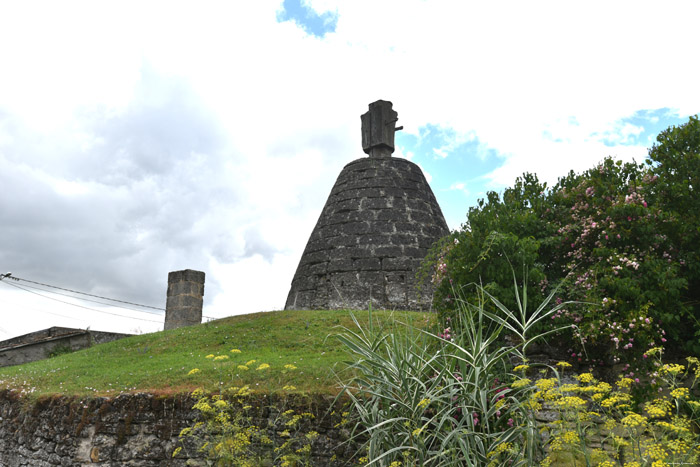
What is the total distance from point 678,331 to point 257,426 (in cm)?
498

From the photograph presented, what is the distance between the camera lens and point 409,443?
17.0ft

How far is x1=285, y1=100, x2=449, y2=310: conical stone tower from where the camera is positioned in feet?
39.2

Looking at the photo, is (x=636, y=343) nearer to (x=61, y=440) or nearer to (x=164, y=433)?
(x=164, y=433)

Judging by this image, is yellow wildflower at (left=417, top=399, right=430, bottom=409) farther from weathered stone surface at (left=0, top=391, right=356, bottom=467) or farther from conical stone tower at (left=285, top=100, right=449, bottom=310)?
conical stone tower at (left=285, top=100, right=449, bottom=310)

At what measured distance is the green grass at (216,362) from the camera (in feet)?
23.7

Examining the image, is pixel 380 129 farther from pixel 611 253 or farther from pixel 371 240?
pixel 611 253

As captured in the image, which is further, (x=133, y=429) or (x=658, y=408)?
(x=133, y=429)

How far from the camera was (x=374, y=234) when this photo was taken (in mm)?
12641

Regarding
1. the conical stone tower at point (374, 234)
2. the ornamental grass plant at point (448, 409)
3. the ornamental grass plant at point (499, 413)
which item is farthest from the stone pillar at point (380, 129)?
the ornamental grass plant at point (448, 409)

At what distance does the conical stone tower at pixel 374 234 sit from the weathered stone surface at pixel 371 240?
0.02 m

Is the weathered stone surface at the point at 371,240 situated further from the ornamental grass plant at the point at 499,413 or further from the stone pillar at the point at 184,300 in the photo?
the ornamental grass plant at the point at 499,413

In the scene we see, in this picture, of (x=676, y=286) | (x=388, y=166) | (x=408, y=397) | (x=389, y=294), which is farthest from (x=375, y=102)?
(x=408, y=397)

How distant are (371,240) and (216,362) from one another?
510 centimetres

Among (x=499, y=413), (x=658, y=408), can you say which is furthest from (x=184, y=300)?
(x=658, y=408)
